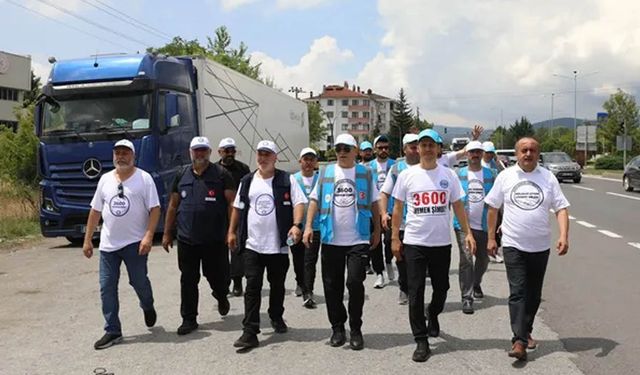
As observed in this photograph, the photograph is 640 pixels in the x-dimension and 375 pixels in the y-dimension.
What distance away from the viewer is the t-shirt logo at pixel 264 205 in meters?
5.65

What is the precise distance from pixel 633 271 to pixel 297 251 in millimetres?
4979

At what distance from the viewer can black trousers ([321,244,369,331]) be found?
5438 mm

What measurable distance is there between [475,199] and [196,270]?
3.19m

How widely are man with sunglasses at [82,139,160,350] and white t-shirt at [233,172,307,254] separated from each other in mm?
915

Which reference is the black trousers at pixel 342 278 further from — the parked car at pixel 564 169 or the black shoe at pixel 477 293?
the parked car at pixel 564 169

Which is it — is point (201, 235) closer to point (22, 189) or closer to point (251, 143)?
point (251, 143)

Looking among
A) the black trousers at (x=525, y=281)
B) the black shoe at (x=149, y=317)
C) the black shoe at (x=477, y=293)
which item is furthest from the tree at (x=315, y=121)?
the black trousers at (x=525, y=281)

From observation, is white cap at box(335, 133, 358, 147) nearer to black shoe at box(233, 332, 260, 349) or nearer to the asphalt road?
black shoe at box(233, 332, 260, 349)

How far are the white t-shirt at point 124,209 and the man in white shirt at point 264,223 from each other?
2.70ft

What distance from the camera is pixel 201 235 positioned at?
603cm

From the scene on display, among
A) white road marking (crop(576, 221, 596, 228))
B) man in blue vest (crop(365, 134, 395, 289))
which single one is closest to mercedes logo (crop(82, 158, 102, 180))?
man in blue vest (crop(365, 134, 395, 289))

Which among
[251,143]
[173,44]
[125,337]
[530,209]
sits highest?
[173,44]

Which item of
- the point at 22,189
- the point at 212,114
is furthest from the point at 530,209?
the point at 22,189

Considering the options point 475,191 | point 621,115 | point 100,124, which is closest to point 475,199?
point 475,191
